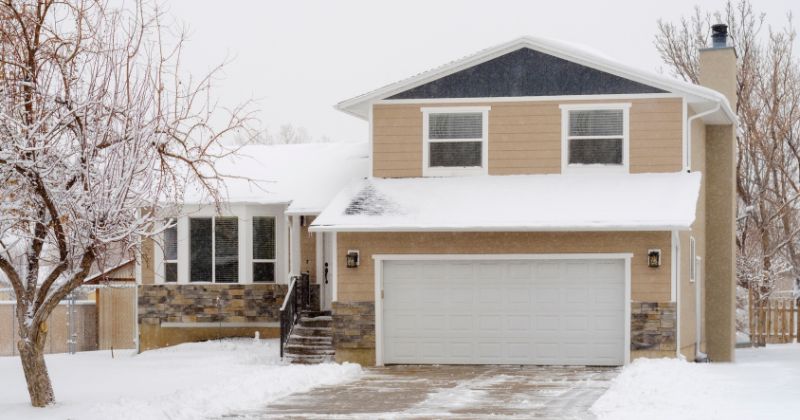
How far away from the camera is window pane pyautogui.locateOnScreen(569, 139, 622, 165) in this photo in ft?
68.2

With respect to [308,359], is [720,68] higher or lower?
higher

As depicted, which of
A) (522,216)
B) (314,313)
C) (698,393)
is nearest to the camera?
(698,393)

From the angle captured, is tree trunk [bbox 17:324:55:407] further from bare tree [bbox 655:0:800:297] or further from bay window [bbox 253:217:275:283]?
bare tree [bbox 655:0:800:297]

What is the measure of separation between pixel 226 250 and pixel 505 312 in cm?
749

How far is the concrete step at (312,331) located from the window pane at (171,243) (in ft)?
13.6

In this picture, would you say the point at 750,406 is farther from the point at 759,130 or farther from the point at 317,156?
the point at 759,130

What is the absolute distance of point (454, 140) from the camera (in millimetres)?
21297

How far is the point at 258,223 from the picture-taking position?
2486 cm

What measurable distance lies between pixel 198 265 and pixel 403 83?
689 cm

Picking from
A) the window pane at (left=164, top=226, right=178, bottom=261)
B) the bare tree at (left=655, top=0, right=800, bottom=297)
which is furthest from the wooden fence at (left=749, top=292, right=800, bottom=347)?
the window pane at (left=164, top=226, right=178, bottom=261)

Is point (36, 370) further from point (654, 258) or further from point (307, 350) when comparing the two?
point (654, 258)

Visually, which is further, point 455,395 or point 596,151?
point 596,151

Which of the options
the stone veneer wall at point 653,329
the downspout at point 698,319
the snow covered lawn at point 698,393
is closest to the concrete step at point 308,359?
the stone veneer wall at point 653,329

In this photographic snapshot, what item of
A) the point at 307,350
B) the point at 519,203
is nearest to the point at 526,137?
the point at 519,203
